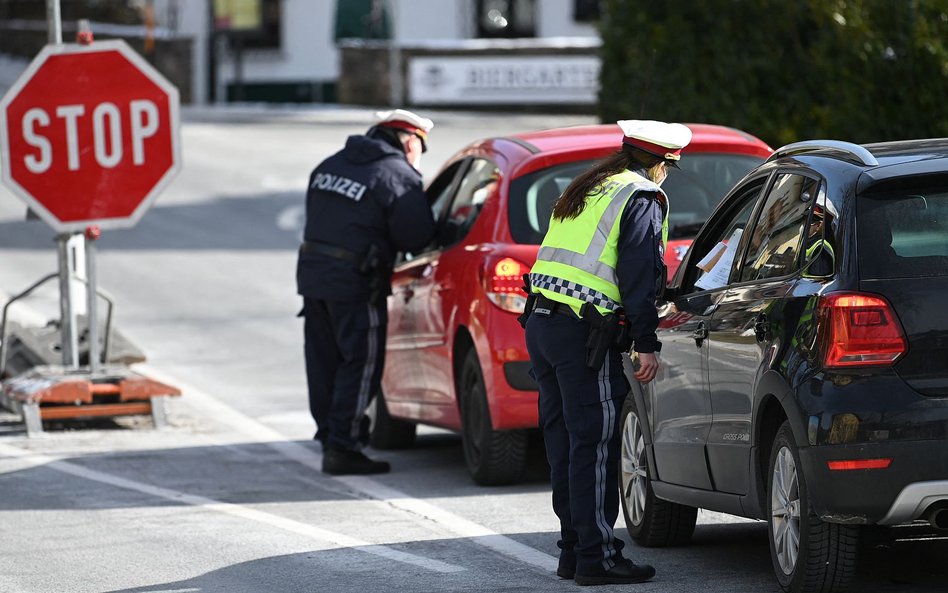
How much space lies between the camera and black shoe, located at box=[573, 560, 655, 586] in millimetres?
6875

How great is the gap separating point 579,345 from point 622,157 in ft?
2.27

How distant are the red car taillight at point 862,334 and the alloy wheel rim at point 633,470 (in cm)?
188

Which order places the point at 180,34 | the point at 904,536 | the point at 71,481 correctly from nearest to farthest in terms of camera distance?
the point at 904,536 → the point at 71,481 → the point at 180,34

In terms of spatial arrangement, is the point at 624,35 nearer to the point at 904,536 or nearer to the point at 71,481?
the point at 71,481

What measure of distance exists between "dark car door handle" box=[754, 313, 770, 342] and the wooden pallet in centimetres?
608

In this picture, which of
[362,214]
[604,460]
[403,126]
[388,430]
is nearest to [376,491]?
[362,214]

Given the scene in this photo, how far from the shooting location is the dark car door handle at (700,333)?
7.01 metres

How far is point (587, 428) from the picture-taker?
6875 mm

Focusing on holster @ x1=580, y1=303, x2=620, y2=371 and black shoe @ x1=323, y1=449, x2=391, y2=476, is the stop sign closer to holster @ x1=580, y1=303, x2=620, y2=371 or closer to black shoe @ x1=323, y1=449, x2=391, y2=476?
black shoe @ x1=323, y1=449, x2=391, y2=476

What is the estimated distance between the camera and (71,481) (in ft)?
32.6

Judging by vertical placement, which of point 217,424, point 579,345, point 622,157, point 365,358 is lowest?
point 217,424

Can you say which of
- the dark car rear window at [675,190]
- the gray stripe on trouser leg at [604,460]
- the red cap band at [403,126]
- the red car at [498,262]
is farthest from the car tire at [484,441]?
the gray stripe on trouser leg at [604,460]

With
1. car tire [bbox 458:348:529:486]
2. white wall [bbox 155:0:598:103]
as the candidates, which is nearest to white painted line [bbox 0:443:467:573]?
car tire [bbox 458:348:529:486]

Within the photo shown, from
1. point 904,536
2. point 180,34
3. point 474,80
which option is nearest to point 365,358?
point 904,536
